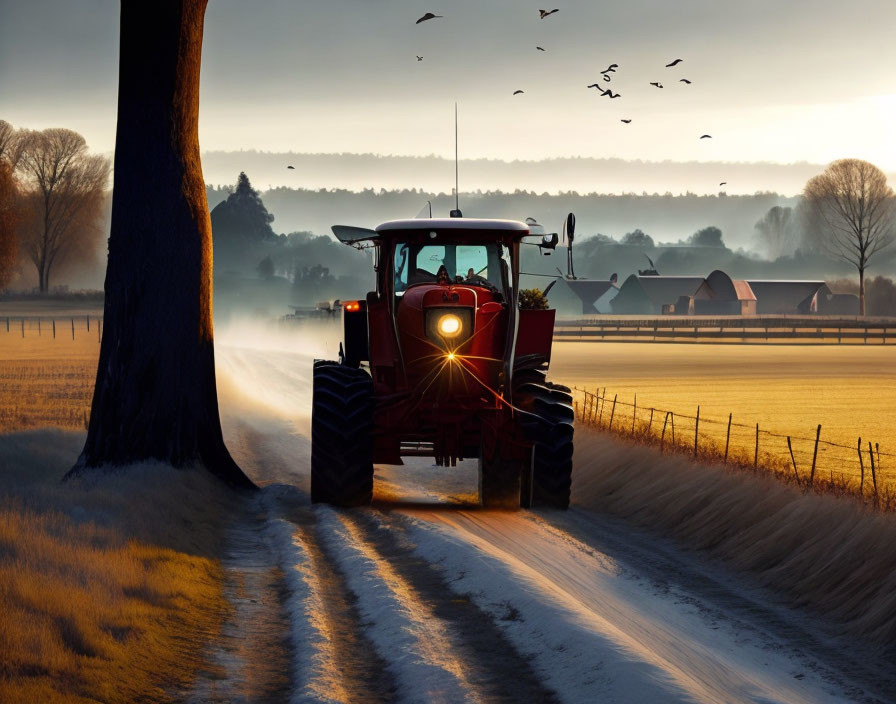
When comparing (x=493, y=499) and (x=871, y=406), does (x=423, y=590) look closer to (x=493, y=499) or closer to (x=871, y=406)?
(x=493, y=499)

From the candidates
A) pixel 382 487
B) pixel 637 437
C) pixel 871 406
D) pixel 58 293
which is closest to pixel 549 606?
pixel 382 487

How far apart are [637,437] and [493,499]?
5.70m

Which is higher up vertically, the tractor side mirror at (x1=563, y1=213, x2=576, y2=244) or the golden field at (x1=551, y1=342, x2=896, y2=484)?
the tractor side mirror at (x1=563, y1=213, x2=576, y2=244)

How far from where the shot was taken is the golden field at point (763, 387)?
2500cm

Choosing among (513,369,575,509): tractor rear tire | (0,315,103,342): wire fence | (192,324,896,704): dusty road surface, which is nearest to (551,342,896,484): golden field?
(513,369,575,509): tractor rear tire

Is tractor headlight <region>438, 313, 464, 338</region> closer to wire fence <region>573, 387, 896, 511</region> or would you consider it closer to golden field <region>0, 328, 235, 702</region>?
golden field <region>0, 328, 235, 702</region>

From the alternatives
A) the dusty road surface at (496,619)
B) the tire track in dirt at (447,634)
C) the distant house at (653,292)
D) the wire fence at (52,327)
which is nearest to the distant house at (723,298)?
the distant house at (653,292)

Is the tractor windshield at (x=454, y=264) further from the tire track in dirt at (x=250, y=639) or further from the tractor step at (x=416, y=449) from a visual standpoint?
the tire track in dirt at (x=250, y=639)

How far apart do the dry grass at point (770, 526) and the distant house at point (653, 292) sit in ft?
373

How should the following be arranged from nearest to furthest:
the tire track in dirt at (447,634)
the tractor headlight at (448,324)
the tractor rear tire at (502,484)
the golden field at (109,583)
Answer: the tire track in dirt at (447,634) < the golden field at (109,583) < the tractor headlight at (448,324) < the tractor rear tire at (502,484)

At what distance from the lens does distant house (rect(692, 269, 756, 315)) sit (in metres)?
125

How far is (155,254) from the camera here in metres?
15.7

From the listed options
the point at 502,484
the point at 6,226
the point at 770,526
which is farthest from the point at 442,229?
the point at 6,226

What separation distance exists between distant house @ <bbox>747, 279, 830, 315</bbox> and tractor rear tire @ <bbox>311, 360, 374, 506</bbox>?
397 ft
